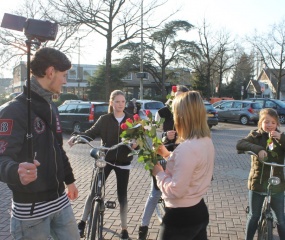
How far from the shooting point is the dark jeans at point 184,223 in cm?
248

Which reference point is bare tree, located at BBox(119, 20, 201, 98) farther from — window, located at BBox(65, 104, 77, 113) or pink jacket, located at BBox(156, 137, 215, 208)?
pink jacket, located at BBox(156, 137, 215, 208)

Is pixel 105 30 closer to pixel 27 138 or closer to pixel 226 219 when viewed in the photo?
pixel 226 219

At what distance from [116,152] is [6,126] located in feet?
6.67

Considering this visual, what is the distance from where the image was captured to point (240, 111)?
2203cm

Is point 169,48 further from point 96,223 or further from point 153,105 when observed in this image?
point 96,223

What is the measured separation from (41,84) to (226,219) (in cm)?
368

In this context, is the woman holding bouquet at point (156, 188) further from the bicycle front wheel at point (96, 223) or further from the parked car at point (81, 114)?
the parked car at point (81, 114)

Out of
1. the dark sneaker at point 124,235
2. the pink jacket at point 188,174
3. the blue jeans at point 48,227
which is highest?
the pink jacket at point 188,174

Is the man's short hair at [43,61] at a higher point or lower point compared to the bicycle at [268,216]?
higher

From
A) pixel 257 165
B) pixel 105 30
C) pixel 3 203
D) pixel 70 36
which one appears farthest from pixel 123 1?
pixel 257 165

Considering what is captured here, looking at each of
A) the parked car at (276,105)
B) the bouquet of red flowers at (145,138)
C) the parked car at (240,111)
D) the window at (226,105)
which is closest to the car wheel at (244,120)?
the parked car at (240,111)

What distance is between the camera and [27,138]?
1956mm

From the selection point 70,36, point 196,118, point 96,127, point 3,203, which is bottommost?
point 3,203

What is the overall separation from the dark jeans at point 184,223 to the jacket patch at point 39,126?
43.4 inches
